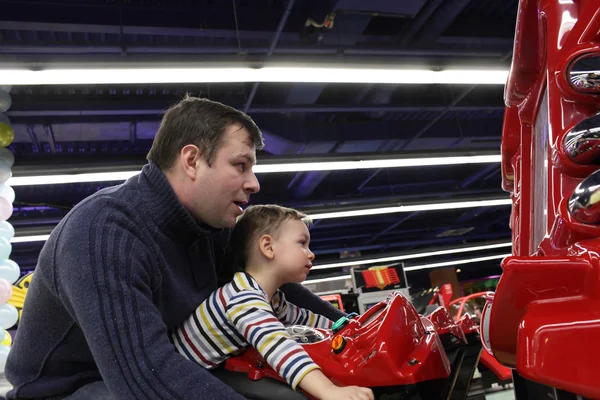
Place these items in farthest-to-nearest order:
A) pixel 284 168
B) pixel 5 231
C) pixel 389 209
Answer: pixel 389 209 < pixel 284 168 < pixel 5 231

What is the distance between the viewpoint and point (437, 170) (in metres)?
10.5

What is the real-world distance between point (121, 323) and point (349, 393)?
44 centimetres

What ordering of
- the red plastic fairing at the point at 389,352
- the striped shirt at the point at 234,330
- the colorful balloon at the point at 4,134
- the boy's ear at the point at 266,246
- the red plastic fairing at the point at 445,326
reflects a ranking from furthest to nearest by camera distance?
the colorful balloon at the point at 4,134, the boy's ear at the point at 266,246, the striped shirt at the point at 234,330, the red plastic fairing at the point at 445,326, the red plastic fairing at the point at 389,352

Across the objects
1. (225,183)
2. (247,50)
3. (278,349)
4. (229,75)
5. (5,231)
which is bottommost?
(5,231)

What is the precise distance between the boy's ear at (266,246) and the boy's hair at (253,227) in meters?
0.02

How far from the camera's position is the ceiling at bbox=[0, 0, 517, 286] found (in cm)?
489

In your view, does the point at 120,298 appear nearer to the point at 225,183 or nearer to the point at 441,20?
the point at 225,183

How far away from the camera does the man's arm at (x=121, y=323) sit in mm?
982

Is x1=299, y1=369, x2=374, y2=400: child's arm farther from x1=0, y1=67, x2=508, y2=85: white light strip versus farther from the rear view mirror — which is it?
x1=0, y1=67, x2=508, y2=85: white light strip

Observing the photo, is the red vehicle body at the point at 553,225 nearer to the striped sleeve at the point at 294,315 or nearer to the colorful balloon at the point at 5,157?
the striped sleeve at the point at 294,315

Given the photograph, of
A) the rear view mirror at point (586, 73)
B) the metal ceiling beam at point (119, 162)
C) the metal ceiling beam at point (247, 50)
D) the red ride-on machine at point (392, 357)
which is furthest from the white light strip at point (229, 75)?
the rear view mirror at point (586, 73)

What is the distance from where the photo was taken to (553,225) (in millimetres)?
734

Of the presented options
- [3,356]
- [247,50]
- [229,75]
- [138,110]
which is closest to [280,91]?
[247,50]

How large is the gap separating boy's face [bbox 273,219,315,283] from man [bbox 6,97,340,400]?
19 centimetres
